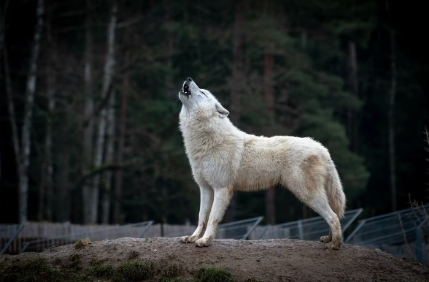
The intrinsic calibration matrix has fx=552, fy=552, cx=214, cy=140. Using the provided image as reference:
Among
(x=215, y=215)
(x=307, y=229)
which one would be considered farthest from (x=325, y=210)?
(x=307, y=229)

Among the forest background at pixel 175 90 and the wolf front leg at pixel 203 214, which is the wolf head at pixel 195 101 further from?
the forest background at pixel 175 90

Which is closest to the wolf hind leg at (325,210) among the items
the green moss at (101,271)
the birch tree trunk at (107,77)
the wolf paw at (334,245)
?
the wolf paw at (334,245)

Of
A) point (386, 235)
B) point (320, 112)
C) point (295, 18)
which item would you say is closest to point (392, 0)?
point (295, 18)

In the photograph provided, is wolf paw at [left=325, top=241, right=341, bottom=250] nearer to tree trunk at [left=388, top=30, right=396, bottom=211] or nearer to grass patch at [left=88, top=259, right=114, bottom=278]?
grass patch at [left=88, top=259, right=114, bottom=278]

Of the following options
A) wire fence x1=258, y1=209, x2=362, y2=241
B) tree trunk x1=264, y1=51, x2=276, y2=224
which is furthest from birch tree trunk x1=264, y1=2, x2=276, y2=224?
wire fence x1=258, y1=209, x2=362, y2=241

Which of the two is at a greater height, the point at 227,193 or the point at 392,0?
the point at 392,0

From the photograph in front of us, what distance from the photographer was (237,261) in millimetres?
8359

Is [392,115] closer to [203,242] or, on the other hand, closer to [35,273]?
[203,242]

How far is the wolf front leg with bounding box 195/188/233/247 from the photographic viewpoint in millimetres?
8555

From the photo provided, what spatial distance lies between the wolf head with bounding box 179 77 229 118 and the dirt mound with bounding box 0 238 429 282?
7.06 ft

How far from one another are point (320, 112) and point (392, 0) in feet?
38.4

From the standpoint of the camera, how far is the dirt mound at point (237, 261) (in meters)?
8.04

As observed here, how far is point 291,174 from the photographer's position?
8617 millimetres

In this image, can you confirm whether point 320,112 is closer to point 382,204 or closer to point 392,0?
point 382,204
